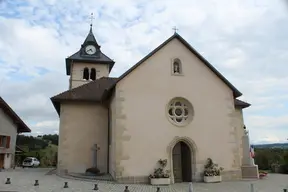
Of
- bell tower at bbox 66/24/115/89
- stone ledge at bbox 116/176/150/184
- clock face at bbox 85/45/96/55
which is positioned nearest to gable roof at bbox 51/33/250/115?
stone ledge at bbox 116/176/150/184

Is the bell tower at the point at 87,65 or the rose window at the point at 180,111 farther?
the bell tower at the point at 87,65

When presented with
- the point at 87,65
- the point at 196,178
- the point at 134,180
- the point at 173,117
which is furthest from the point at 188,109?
the point at 87,65

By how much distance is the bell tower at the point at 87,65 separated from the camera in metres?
31.3

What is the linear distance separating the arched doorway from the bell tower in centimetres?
1717

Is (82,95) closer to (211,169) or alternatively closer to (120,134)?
(120,134)

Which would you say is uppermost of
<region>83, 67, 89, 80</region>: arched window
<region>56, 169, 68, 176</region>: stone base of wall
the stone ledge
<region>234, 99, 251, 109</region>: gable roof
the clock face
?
the clock face

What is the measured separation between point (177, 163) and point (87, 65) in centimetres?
1919

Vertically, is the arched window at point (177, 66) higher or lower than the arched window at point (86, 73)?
lower

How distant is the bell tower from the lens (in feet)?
103

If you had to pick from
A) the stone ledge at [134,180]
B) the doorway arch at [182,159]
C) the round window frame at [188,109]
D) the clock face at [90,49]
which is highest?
the clock face at [90,49]

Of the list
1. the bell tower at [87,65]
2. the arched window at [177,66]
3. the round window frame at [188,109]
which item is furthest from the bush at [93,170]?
the bell tower at [87,65]

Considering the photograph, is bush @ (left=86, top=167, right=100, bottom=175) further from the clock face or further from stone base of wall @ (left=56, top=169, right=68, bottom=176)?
the clock face

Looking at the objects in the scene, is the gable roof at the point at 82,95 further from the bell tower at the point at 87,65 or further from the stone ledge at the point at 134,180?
the bell tower at the point at 87,65

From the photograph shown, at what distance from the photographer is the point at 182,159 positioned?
677 inches
